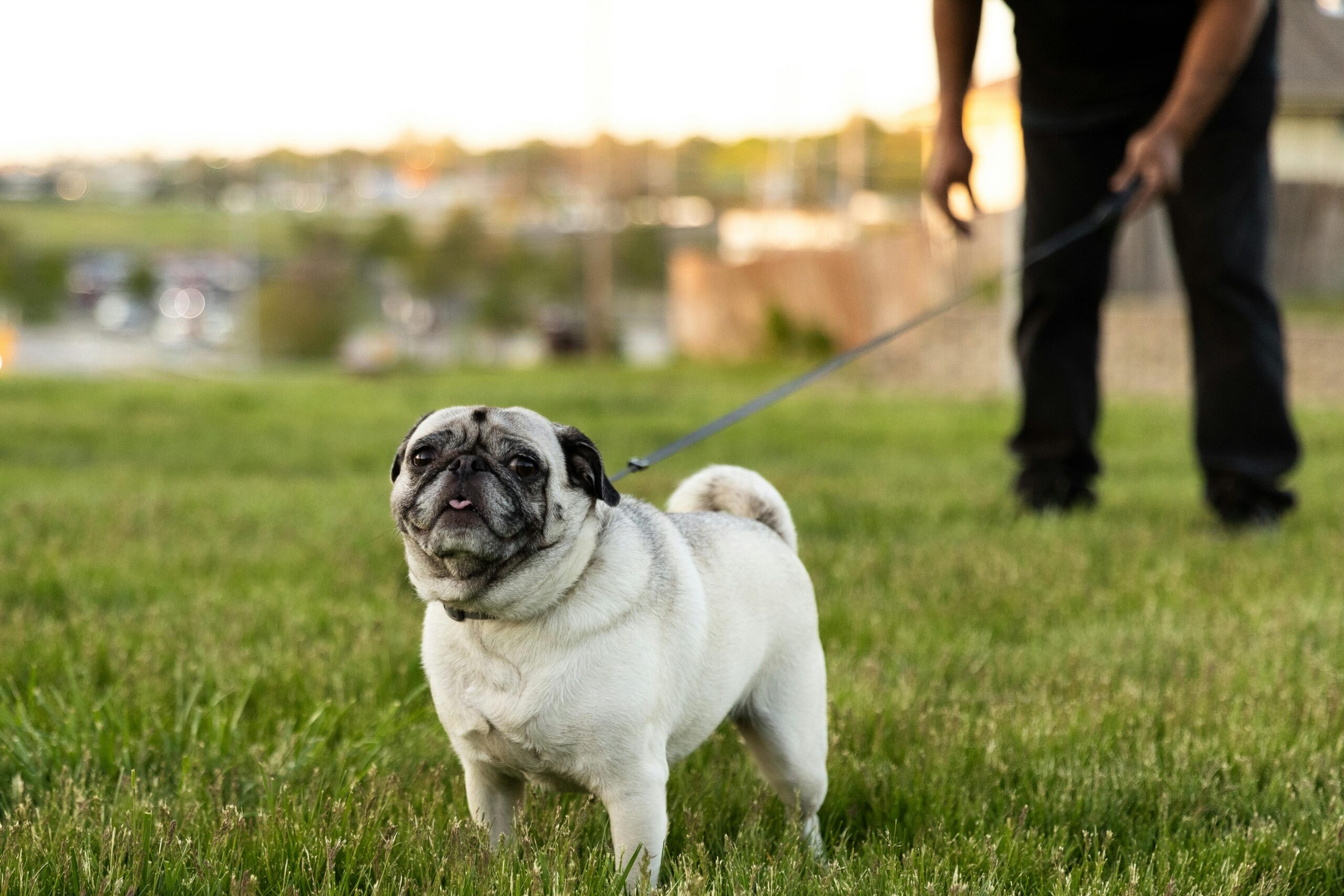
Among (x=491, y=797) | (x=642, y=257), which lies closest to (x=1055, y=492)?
(x=491, y=797)

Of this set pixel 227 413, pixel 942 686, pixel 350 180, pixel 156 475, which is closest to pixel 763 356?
pixel 227 413

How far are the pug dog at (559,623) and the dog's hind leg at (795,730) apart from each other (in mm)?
128

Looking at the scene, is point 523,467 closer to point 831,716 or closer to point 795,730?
point 795,730

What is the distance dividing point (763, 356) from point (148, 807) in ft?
83.5

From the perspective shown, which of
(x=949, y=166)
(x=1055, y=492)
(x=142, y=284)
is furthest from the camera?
(x=142, y=284)

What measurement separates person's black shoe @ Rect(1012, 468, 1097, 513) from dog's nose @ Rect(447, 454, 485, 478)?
4.63 metres

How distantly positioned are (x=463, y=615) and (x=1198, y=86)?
3812mm

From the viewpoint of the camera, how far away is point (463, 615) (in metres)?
2.30

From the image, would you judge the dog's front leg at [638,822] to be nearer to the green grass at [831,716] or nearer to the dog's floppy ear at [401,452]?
the green grass at [831,716]

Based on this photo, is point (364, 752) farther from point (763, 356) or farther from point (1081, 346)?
point (763, 356)

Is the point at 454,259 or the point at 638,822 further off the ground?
the point at 638,822

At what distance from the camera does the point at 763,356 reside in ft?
90.5

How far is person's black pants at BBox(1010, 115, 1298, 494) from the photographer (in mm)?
5652

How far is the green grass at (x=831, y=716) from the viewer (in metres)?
2.29
